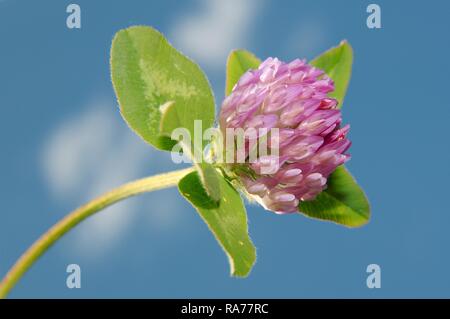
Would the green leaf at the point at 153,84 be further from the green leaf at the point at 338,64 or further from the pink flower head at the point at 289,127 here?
the green leaf at the point at 338,64

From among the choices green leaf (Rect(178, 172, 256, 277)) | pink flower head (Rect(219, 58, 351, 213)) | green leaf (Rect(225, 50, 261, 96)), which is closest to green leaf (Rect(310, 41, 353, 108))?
green leaf (Rect(225, 50, 261, 96))

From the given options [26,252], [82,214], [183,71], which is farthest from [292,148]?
[26,252]

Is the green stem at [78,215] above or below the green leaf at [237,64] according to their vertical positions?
below

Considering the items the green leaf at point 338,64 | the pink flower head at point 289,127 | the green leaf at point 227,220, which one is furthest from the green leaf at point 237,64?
the green leaf at point 227,220

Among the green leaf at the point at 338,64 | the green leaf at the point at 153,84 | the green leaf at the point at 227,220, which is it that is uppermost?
the green leaf at the point at 338,64

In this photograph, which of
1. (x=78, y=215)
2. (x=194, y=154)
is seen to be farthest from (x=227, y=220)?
(x=78, y=215)
